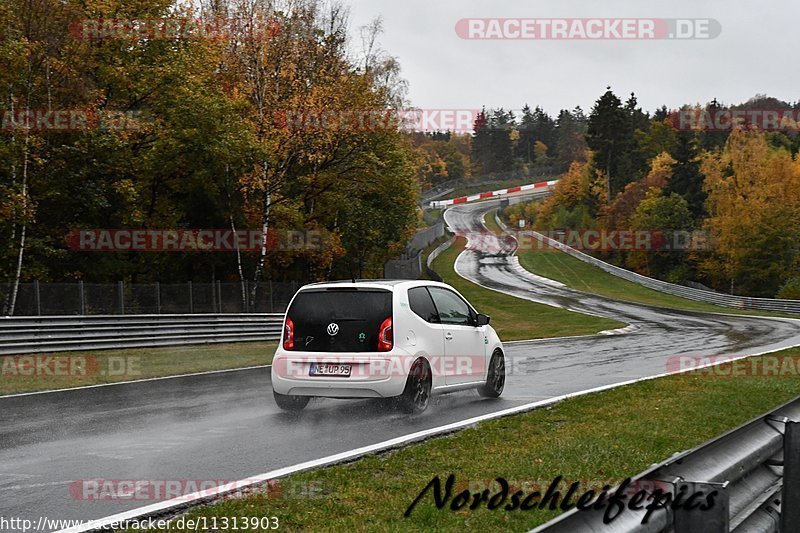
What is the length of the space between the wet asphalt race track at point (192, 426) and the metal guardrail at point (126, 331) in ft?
21.6

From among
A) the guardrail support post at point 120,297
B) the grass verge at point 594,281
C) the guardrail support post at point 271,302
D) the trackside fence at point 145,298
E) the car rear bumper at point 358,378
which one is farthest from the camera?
the grass verge at point 594,281

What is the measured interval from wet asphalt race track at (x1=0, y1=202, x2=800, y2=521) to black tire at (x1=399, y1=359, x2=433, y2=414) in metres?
0.16

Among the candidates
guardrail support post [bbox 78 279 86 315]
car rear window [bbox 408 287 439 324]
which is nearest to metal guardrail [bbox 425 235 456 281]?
guardrail support post [bbox 78 279 86 315]

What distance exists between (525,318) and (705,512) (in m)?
39.7

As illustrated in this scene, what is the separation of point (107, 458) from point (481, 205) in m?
124

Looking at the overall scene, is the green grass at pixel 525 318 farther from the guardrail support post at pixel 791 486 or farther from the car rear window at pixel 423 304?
the guardrail support post at pixel 791 486

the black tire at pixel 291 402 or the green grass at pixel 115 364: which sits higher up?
the black tire at pixel 291 402

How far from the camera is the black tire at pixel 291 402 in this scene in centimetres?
1101

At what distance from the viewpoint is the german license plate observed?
1037 cm

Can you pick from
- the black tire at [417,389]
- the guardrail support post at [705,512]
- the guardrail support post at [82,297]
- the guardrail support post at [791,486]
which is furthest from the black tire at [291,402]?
the guardrail support post at [82,297]

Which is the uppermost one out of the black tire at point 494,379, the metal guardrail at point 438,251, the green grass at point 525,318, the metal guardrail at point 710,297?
the black tire at point 494,379

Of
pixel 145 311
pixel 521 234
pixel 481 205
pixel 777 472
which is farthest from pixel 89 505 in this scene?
pixel 481 205

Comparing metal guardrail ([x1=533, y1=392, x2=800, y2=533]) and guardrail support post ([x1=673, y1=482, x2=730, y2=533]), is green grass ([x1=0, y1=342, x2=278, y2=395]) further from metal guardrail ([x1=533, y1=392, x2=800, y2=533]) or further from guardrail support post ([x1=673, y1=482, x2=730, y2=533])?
guardrail support post ([x1=673, y1=482, x2=730, y2=533])

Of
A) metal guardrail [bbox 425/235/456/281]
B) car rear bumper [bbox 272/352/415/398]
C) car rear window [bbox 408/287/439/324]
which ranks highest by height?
car rear window [bbox 408/287/439/324]
